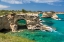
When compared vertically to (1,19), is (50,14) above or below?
below

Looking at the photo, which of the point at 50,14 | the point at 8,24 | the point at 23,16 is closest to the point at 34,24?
the point at 23,16

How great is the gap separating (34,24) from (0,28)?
9756 millimetres

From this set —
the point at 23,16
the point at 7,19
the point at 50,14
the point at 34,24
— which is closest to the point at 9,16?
the point at 7,19

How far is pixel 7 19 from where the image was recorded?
43.1 m

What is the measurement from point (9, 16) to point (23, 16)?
4.03 meters

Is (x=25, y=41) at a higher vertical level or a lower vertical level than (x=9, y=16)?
lower

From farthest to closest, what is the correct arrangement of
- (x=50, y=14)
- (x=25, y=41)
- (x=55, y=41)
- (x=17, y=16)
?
(x=50, y=14) < (x=17, y=16) < (x=55, y=41) < (x=25, y=41)

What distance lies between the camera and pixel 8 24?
141ft

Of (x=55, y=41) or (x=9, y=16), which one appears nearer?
(x=55, y=41)

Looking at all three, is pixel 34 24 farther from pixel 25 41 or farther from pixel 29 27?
pixel 25 41

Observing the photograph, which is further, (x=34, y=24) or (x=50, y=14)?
(x=50, y=14)

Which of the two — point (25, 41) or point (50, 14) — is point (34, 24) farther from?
point (50, 14)

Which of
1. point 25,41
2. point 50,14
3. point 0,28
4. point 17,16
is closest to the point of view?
point 25,41

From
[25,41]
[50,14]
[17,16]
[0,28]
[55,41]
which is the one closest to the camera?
[25,41]
